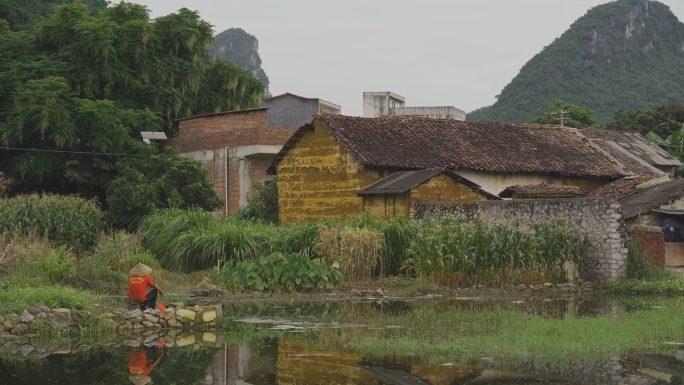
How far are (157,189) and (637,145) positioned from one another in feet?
77.2

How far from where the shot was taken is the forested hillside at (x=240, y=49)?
10517 cm

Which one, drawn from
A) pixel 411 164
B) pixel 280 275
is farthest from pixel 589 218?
pixel 280 275

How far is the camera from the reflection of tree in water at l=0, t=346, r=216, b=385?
10625 mm

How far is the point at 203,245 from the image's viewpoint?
76.0 feet

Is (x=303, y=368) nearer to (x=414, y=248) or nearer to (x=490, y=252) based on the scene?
(x=414, y=248)

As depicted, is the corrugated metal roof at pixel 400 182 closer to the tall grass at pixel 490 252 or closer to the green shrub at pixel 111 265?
the tall grass at pixel 490 252

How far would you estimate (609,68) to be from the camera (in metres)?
68.7

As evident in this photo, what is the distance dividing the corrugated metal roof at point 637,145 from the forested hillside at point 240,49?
219 feet

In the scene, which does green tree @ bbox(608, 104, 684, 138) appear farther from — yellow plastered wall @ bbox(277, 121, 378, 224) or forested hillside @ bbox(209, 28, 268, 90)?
forested hillside @ bbox(209, 28, 268, 90)

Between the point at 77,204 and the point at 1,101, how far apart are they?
11.4m

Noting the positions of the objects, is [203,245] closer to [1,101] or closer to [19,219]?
[19,219]

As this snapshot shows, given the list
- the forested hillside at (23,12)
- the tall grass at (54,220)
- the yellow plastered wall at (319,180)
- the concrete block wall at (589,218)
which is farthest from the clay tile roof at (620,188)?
the forested hillside at (23,12)

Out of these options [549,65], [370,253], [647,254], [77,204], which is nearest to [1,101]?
[77,204]

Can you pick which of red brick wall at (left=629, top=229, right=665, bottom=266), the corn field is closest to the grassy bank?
the corn field
